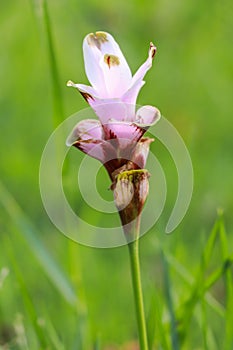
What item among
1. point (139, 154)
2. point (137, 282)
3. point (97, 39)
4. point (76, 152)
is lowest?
point (76, 152)

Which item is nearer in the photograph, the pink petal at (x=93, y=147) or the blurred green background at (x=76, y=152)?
the pink petal at (x=93, y=147)

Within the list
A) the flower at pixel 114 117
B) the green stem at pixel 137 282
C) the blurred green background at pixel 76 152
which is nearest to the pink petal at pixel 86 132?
the flower at pixel 114 117

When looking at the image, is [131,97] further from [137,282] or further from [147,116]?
[137,282]

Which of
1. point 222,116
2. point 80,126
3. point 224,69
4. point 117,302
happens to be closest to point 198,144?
point 222,116

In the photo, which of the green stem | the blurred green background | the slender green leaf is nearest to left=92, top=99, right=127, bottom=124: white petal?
the green stem

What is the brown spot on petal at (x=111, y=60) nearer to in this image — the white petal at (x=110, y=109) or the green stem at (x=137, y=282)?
the white petal at (x=110, y=109)

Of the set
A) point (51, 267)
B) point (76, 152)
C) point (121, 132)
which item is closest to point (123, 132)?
point (121, 132)

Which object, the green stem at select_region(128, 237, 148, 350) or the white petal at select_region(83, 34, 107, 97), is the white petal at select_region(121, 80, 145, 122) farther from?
the green stem at select_region(128, 237, 148, 350)
